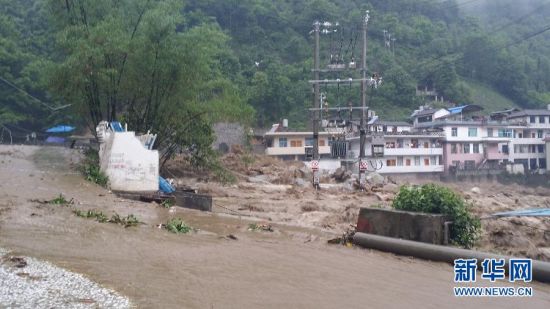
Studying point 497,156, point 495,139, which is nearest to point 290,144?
point 495,139

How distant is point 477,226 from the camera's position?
9.62 metres

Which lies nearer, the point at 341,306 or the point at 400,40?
the point at 341,306

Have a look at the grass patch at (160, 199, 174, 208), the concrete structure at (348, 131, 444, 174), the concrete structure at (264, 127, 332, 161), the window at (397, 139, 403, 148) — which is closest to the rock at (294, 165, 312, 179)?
the concrete structure at (348, 131, 444, 174)

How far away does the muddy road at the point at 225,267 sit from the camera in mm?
5512

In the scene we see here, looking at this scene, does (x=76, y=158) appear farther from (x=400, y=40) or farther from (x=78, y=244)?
(x=400, y=40)

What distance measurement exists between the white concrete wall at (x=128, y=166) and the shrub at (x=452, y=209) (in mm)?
9891

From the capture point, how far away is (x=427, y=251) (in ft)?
28.4

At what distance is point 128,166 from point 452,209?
11166 millimetres

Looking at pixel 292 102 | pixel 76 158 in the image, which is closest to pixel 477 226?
pixel 76 158

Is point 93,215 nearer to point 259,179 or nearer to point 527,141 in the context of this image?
point 259,179

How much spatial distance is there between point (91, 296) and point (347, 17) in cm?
6573

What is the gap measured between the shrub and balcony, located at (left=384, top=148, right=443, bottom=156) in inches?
1351

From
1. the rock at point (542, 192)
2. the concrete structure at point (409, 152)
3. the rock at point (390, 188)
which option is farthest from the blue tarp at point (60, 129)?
the rock at point (542, 192)

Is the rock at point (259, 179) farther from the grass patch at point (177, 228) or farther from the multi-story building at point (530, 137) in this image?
the multi-story building at point (530, 137)
